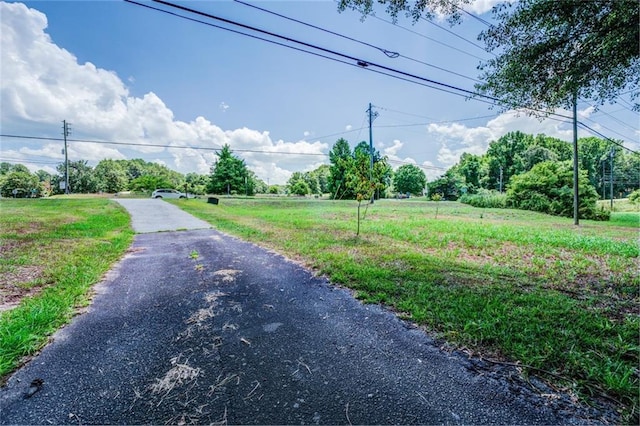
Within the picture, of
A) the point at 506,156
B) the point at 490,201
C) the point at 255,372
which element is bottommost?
the point at 255,372

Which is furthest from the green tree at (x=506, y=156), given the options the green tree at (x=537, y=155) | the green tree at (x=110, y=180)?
the green tree at (x=110, y=180)

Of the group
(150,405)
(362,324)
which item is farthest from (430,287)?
(150,405)

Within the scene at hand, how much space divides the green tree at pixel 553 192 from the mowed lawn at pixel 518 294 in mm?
16297

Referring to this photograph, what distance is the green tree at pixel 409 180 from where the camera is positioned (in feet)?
212

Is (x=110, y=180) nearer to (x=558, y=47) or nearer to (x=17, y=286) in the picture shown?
(x=17, y=286)

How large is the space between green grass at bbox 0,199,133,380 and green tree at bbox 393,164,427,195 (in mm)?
62092

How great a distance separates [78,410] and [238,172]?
4440 cm

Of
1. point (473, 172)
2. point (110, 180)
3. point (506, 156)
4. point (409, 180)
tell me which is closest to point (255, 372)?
point (473, 172)

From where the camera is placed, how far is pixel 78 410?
1.79 metres

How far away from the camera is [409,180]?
64688mm

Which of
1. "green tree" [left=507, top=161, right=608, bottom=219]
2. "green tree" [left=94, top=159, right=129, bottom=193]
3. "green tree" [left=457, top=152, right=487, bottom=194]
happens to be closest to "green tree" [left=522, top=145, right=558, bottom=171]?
"green tree" [left=457, top=152, right=487, bottom=194]

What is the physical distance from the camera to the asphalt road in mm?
1760

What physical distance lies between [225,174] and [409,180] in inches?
1650

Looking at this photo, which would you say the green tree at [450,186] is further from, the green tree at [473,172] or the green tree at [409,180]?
the green tree at [409,180]
